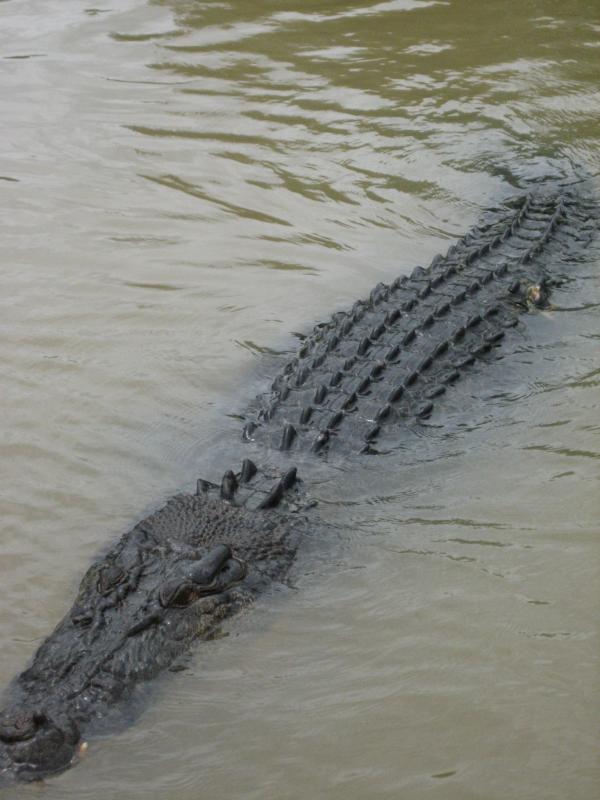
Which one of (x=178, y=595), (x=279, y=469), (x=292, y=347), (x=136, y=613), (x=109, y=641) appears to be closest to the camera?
(x=109, y=641)

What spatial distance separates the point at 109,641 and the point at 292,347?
3.42 meters

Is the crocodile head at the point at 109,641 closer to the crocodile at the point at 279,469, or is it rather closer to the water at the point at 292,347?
the crocodile at the point at 279,469

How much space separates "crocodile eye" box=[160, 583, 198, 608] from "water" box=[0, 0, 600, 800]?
22 cm

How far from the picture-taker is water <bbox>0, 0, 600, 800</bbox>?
421cm

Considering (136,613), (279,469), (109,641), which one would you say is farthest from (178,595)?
(279,469)

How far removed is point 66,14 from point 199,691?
11.4 metres

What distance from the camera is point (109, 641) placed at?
14.3ft

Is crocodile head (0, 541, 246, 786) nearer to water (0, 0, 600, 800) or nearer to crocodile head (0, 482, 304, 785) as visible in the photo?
crocodile head (0, 482, 304, 785)

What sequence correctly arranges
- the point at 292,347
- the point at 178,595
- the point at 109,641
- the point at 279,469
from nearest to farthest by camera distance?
the point at 109,641 → the point at 178,595 → the point at 279,469 → the point at 292,347

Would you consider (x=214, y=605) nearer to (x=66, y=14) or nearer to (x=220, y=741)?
(x=220, y=741)

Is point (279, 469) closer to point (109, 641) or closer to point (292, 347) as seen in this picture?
point (109, 641)

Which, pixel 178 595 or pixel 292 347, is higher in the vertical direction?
pixel 292 347

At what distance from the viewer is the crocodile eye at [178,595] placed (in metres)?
4.60

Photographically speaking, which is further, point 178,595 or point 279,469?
point 279,469
